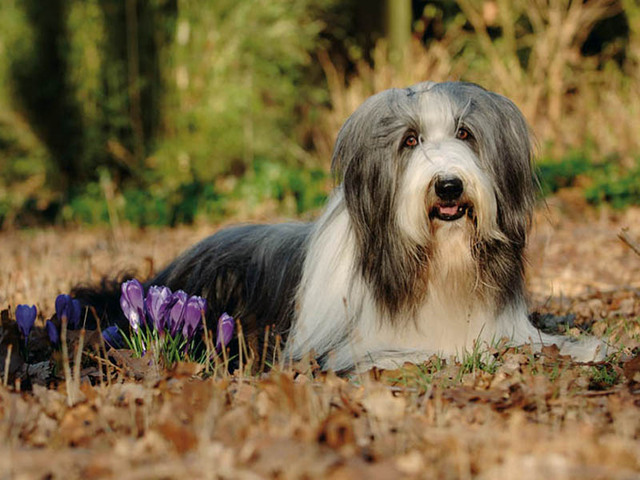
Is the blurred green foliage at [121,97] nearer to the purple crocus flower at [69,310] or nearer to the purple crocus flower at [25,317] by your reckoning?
the purple crocus flower at [69,310]

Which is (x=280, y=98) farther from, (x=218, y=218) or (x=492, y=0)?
(x=492, y=0)

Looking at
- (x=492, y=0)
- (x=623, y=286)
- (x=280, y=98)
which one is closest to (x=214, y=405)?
(x=623, y=286)

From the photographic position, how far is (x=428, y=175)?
10.4 feet

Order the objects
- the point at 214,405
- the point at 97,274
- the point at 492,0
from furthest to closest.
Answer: the point at 492,0, the point at 97,274, the point at 214,405

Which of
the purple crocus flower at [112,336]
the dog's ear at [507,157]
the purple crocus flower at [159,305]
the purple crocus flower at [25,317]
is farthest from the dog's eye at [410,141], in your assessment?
the purple crocus flower at [25,317]

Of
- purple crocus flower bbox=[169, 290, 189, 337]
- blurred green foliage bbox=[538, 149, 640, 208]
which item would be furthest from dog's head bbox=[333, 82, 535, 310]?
blurred green foliage bbox=[538, 149, 640, 208]

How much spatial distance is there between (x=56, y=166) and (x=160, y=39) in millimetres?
2203

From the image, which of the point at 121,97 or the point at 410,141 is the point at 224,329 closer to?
the point at 410,141

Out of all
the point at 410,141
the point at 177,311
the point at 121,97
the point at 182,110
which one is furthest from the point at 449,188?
the point at 121,97

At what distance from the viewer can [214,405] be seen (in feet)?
7.45

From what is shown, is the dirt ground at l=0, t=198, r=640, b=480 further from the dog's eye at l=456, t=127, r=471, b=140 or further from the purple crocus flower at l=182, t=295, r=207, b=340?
the dog's eye at l=456, t=127, r=471, b=140

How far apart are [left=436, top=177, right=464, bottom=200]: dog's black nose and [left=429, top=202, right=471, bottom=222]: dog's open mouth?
1.7 inches

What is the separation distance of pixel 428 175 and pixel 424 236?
0.25 metres

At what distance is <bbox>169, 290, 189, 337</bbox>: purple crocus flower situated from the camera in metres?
3.33
